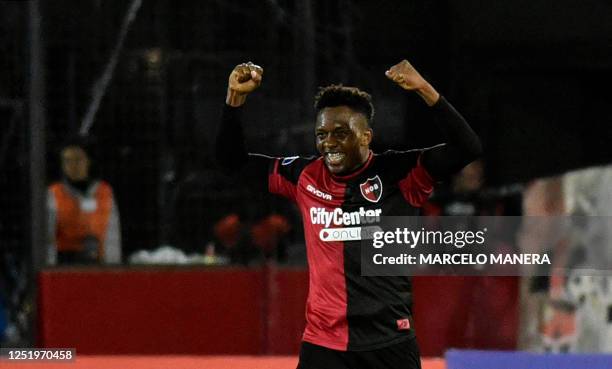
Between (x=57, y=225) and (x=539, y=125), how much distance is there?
4.56 meters

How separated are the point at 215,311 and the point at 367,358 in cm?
358

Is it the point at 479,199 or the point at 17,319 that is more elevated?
→ the point at 479,199

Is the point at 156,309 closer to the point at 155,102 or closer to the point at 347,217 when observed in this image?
the point at 155,102

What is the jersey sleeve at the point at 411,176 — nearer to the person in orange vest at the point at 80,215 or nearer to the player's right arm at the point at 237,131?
the player's right arm at the point at 237,131

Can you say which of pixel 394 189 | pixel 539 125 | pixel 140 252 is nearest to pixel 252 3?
pixel 140 252

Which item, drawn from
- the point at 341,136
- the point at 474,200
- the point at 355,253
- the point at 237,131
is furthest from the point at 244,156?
the point at 474,200

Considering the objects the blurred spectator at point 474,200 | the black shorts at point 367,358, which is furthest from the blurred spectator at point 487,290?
the black shorts at point 367,358

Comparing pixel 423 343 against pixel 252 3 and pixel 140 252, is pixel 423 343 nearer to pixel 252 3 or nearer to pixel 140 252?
pixel 140 252

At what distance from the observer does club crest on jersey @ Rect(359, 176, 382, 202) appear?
4.73 meters

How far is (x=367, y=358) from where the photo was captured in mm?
4621

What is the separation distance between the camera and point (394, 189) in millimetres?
4742

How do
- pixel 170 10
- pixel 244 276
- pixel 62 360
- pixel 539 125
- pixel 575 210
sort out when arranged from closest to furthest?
pixel 62 360, pixel 575 210, pixel 244 276, pixel 170 10, pixel 539 125

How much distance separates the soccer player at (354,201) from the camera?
4.62m

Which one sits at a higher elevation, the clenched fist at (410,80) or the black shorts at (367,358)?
the clenched fist at (410,80)
